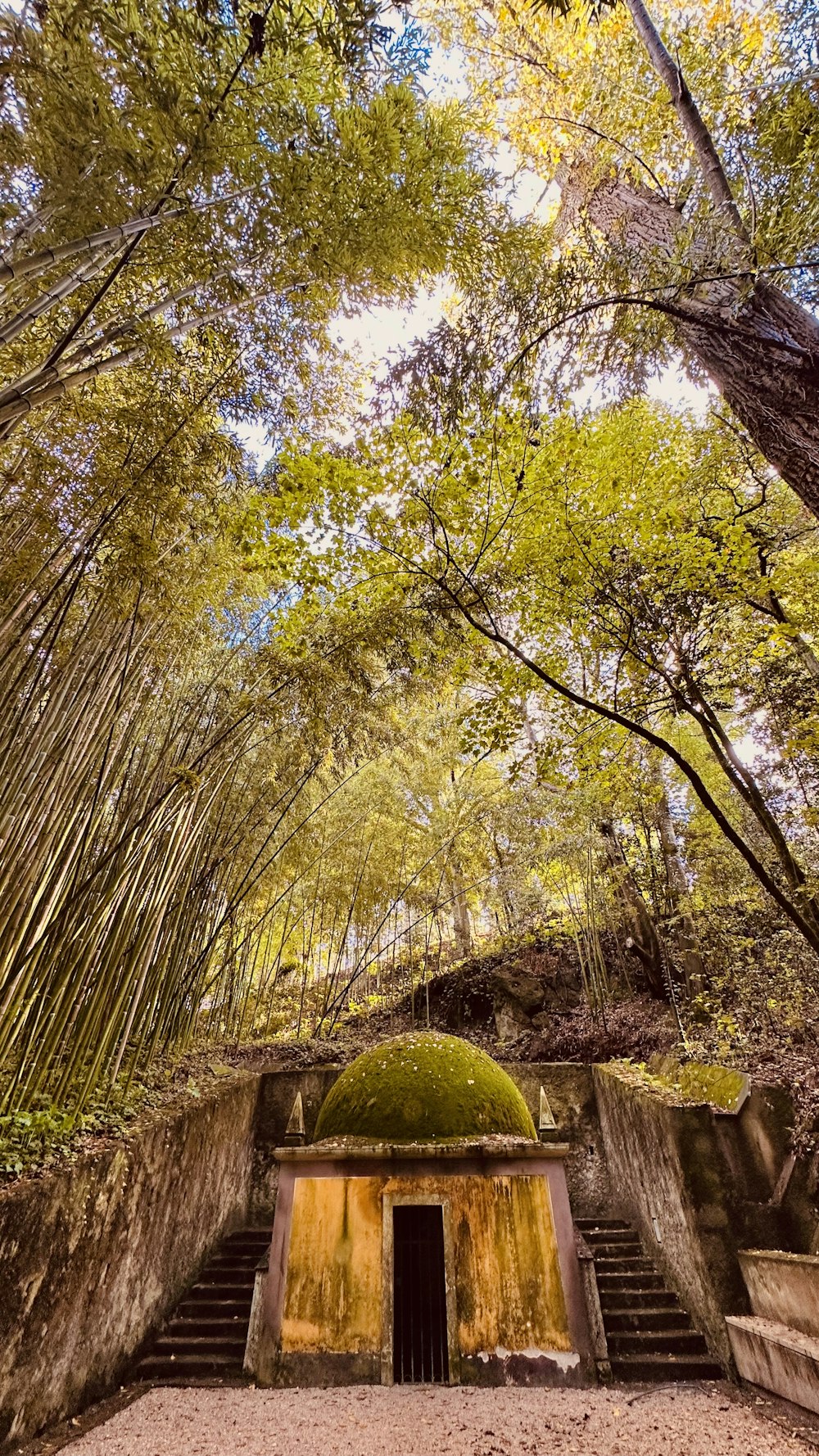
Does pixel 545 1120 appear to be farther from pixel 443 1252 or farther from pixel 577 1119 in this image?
pixel 577 1119

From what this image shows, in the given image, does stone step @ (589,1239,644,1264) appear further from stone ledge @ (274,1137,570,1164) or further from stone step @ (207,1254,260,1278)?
stone step @ (207,1254,260,1278)

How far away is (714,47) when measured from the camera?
2830 millimetres

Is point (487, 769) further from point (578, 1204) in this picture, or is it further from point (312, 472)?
point (312, 472)

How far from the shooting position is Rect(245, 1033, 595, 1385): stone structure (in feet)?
10.0

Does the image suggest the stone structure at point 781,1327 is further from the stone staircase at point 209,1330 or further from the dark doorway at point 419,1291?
the stone staircase at point 209,1330

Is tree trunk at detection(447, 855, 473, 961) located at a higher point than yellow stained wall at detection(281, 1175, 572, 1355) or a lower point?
higher

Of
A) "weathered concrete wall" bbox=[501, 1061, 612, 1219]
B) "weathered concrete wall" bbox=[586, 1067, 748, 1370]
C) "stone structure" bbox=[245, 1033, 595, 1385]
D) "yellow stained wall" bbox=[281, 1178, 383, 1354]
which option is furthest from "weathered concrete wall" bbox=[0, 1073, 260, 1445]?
"weathered concrete wall" bbox=[586, 1067, 748, 1370]

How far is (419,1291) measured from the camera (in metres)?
3.78

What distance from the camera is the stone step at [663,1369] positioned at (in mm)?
3125

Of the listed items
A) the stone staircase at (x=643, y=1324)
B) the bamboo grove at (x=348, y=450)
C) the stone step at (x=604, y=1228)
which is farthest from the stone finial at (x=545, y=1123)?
the bamboo grove at (x=348, y=450)

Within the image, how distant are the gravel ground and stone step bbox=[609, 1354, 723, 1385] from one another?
0.11 m

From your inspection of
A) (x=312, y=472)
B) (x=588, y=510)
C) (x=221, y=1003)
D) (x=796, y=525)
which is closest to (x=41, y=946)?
(x=312, y=472)

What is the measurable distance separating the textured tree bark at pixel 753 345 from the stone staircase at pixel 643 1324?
4.48 meters

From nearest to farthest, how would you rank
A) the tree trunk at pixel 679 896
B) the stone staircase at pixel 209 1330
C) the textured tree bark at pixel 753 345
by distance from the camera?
the textured tree bark at pixel 753 345
the stone staircase at pixel 209 1330
the tree trunk at pixel 679 896
